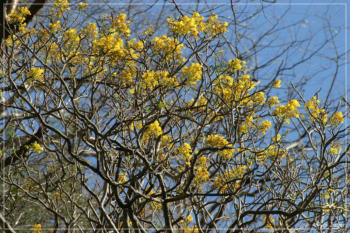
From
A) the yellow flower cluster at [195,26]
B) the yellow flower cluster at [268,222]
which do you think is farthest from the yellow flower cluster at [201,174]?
the yellow flower cluster at [195,26]

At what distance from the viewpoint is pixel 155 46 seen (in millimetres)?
3967

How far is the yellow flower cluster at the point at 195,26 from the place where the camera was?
3641mm

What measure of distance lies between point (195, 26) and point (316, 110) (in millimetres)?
1386

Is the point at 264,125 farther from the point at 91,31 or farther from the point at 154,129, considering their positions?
the point at 91,31

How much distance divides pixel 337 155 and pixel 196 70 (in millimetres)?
Result: 1961

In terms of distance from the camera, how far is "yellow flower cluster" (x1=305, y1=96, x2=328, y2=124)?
4.01 m

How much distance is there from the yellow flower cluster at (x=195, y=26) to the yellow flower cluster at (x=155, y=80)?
0.39 m

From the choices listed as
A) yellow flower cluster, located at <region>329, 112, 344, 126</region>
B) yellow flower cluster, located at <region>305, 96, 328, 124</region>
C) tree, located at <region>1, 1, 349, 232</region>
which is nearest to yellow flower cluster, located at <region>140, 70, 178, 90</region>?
tree, located at <region>1, 1, 349, 232</region>

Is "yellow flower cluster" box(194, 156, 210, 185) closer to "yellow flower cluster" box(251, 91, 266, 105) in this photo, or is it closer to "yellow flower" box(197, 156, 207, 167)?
"yellow flower" box(197, 156, 207, 167)

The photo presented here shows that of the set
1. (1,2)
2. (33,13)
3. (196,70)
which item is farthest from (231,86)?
(33,13)

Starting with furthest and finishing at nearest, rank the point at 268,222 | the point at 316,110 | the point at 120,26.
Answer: the point at 120,26
the point at 316,110
the point at 268,222

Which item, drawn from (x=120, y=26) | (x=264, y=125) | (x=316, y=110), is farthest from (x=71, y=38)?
(x=316, y=110)

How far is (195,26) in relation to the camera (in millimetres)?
3717

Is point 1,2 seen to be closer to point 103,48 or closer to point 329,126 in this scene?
point 103,48
